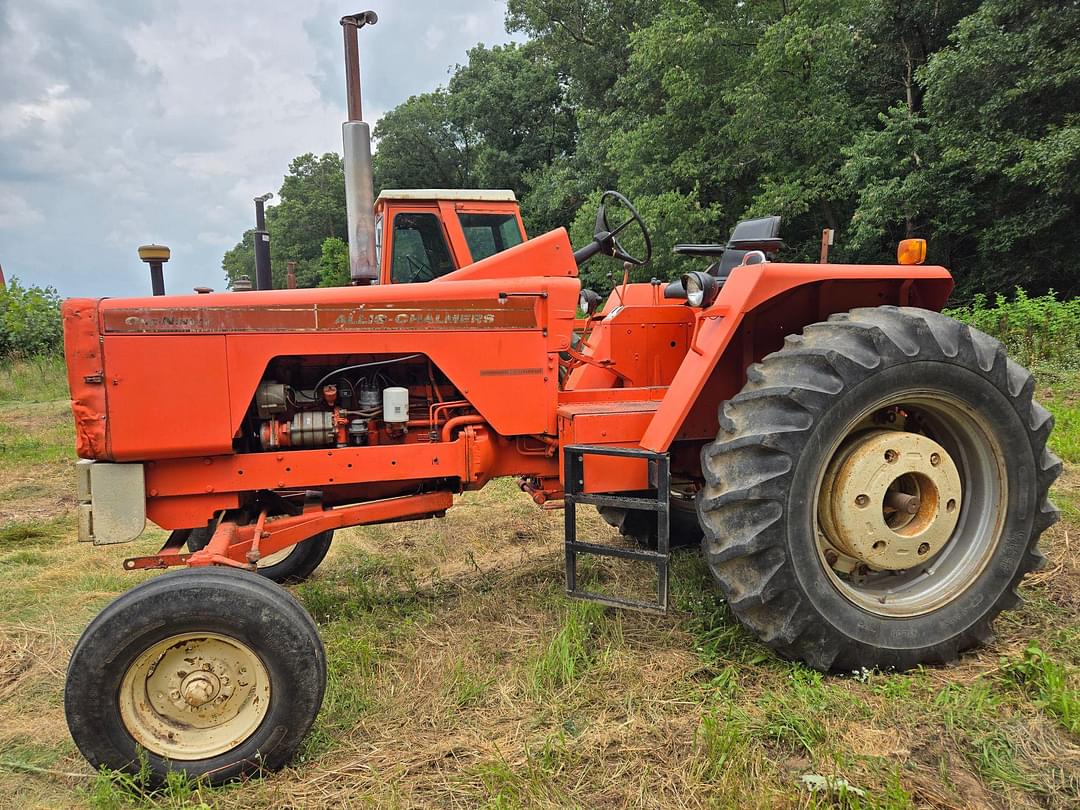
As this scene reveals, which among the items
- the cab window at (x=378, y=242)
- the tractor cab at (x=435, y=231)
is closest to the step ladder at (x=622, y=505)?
the tractor cab at (x=435, y=231)

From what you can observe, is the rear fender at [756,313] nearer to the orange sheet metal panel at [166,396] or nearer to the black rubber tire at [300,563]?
the orange sheet metal panel at [166,396]

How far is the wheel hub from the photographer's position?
8.18 feet

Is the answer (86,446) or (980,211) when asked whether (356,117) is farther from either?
(980,211)

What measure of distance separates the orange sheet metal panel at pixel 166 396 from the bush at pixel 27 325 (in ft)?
46.8

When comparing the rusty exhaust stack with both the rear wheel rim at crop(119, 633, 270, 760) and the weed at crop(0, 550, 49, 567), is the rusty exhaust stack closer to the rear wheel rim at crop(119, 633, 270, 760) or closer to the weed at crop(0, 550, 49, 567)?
the rear wheel rim at crop(119, 633, 270, 760)

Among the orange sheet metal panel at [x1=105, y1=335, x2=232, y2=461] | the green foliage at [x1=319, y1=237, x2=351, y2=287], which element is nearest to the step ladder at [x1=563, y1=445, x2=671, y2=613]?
the orange sheet metal panel at [x1=105, y1=335, x2=232, y2=461]

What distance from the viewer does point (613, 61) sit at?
20.1m

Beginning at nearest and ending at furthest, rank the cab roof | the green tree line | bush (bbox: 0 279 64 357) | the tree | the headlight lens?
1. the headlight lens
2. the cab roof
3. the green tree line
4. bush (bbox: 0 279 64 357)
5. the tree

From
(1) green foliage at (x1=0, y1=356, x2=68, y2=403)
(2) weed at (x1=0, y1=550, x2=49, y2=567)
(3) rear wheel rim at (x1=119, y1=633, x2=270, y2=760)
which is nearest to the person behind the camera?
(3) rear wheel rim at (x1=119, y1=633, x2=270, y2=760)

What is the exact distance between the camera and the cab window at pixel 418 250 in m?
4.19

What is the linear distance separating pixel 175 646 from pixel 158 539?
279 cm

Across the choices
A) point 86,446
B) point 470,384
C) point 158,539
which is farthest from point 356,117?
point 158,539

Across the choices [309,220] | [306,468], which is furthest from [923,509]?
[309,220]

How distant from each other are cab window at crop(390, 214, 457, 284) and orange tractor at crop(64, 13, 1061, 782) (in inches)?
52.8
